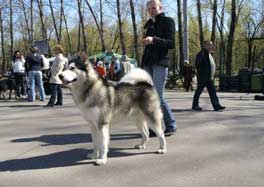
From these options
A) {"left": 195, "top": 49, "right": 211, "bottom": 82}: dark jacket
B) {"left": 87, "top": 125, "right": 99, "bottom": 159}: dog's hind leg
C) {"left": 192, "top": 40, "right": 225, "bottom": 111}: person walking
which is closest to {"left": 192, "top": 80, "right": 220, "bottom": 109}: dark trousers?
{"left": 192, "top": 40, "right": 225, "bottom": 111}: person walking

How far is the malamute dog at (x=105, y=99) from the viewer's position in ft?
20.9

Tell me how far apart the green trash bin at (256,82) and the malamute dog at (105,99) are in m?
17.2

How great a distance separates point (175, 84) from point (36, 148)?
20.2 meters

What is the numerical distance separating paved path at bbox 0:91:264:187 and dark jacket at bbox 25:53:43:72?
651cm

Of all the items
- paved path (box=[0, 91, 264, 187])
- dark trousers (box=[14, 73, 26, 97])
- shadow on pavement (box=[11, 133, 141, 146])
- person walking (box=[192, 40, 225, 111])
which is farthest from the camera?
dark trousers (box=[14, 73, 26, 97])

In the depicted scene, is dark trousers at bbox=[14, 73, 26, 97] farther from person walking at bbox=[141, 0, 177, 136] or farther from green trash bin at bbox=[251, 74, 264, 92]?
person walking at bbox=[141, 0, 177, 136]

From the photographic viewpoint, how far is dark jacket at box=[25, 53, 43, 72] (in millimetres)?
17141

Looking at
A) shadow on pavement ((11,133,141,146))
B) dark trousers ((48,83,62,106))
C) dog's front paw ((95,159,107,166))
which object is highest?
dark trousers ((48,83,62,106))

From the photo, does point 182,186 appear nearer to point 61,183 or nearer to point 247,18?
point 61,183

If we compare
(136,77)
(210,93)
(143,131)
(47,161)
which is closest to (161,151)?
(143,131)

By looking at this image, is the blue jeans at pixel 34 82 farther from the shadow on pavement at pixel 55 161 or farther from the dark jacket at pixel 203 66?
the shadow on pavement at pixel 55 161

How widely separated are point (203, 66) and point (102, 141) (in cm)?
733

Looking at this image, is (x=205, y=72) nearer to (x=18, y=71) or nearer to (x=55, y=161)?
(x=55, y=161)

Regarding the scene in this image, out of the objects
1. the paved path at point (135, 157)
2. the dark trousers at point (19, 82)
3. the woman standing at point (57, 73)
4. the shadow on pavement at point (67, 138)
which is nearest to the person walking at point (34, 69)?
the woman standing at point (57, 73)
